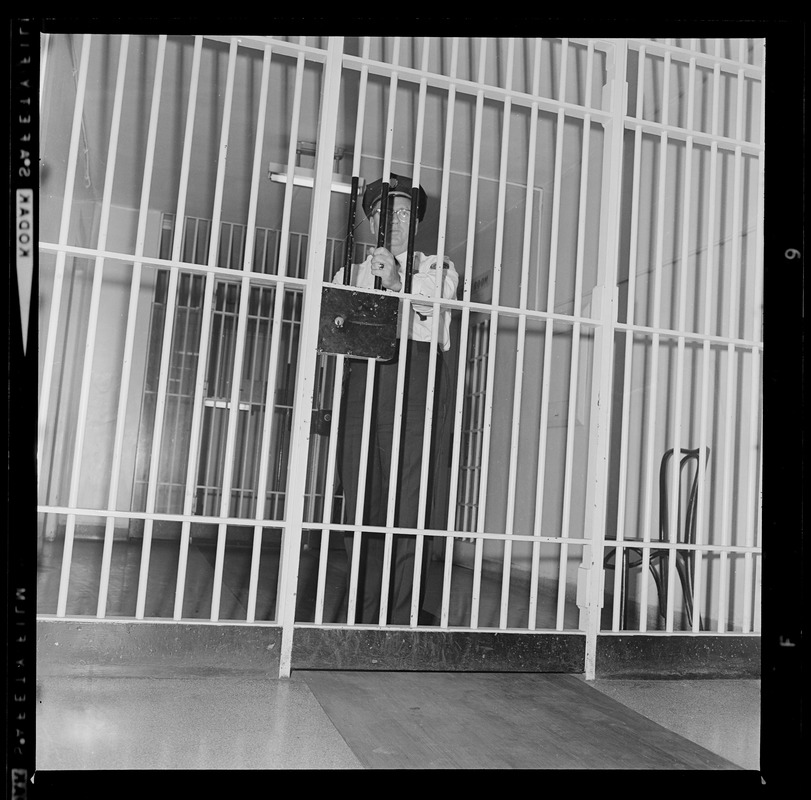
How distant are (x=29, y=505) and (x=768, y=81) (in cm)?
110

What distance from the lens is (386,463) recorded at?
265 cm

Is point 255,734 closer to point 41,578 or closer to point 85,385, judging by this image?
point 85,385

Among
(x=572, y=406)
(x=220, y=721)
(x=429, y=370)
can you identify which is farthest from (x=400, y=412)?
(x=220, y=721)

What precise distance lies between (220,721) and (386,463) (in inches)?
43.0

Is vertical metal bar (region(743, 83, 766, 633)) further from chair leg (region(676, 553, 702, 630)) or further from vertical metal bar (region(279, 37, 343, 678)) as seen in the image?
vertical metal bar (region(279, 37, 343, 678))

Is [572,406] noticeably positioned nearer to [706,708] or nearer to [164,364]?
[706,708]

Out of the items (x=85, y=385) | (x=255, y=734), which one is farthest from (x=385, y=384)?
(x=255, y=734)

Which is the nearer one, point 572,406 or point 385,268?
point 385,268

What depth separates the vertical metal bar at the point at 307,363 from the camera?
224 cm

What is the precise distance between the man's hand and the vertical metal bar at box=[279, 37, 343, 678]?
231 mm

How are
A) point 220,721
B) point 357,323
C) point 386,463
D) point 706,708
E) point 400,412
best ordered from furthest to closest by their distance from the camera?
1. point 386,463
2. point 400,412
3. point 357,323
4. point 706,708
5. point 220,721

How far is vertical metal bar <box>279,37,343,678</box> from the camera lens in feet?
7.35

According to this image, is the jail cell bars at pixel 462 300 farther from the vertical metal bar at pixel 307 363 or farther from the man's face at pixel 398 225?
the man's face at pixel 398 225

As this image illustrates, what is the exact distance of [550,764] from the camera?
63.2 inches
